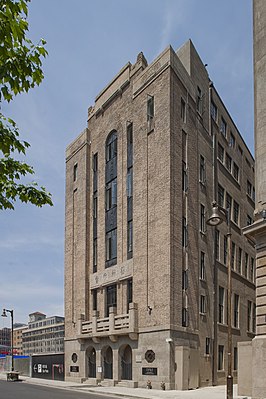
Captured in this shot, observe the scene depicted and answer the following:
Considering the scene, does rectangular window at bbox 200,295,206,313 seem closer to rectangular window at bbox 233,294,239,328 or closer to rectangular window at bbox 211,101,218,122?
rectangular window at bbox 233,294,239,328

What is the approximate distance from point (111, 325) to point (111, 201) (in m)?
10.8

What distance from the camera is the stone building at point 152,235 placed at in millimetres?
40281

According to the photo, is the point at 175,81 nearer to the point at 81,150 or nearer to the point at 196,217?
the point at 196,217

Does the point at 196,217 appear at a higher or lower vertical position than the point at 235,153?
lower

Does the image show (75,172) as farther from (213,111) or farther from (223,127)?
(223,127)

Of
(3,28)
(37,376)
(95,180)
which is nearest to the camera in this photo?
(3,28)

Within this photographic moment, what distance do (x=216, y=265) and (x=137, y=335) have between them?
34.9 ft

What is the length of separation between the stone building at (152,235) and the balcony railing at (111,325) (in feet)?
0.36

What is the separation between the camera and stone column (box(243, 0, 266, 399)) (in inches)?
930

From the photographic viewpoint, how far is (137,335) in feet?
136

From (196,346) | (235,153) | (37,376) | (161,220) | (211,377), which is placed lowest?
(37,376)

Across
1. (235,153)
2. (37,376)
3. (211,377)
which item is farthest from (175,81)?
(37,376)

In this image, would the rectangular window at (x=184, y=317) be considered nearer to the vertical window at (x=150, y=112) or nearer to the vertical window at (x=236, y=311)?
the vertical window at (x=236, y=311)

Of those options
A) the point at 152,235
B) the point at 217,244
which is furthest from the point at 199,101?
the point at 152,235
